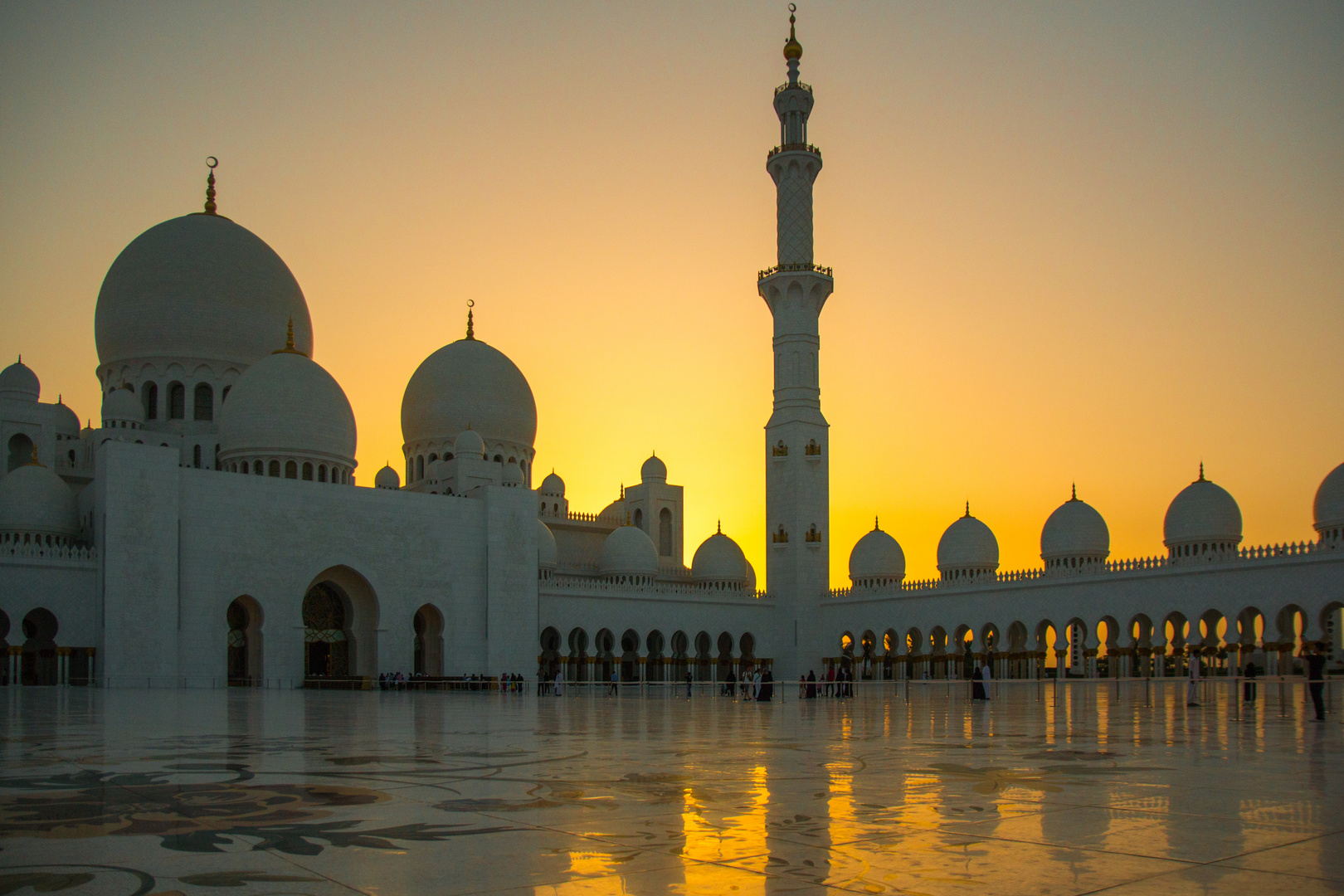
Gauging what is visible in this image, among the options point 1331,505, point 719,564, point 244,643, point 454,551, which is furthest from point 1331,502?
point 244,643

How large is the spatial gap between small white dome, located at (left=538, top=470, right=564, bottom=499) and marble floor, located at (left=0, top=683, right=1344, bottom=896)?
1423 inches

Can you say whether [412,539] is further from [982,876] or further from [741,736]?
[982,876]

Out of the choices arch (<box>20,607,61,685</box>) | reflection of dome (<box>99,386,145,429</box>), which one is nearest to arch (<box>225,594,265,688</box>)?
arch (<box>20,607,61,685</box>)

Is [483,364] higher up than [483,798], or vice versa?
[483,364]

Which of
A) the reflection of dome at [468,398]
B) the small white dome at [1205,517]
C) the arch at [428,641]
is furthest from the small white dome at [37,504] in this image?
the small white dome at [1205,517]

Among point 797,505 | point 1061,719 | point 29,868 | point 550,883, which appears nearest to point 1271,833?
point 550,883

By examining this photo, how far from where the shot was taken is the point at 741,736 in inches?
344

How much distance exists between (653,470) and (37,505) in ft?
72.5

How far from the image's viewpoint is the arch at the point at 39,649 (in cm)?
2861

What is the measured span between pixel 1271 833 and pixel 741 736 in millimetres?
5346

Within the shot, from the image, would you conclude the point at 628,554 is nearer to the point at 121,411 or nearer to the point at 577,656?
the point at 577,656

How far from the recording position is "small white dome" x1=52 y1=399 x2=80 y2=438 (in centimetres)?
3528

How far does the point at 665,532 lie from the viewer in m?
46.0

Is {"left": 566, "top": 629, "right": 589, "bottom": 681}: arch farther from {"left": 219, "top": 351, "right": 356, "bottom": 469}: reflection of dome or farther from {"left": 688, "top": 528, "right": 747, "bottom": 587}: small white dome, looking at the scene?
{"left": 219, "top": 351, "right": 356, "bottom": 469}: reflection of dome
